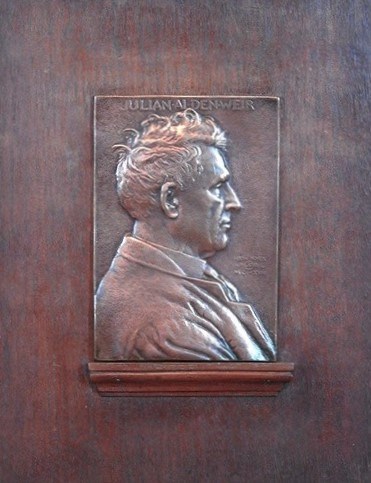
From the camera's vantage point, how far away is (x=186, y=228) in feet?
10.5

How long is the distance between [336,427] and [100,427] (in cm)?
61

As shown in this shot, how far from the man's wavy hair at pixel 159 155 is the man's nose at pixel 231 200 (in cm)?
10

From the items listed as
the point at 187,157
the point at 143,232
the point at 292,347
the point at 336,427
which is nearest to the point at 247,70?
the point at 187,157

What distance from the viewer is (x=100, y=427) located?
128 inches

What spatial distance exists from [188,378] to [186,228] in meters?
0.38

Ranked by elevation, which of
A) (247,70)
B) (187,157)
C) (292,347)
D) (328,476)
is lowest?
(328,476)

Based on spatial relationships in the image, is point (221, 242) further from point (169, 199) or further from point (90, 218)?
point (90, 218)

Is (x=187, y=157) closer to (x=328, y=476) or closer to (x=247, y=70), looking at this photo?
(x=247, y=70)

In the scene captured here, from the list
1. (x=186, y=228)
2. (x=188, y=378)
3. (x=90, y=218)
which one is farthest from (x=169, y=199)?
(x=188, y=378)

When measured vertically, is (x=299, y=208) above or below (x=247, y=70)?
below

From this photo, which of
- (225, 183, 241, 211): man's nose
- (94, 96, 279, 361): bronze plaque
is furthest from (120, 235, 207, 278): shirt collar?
(225, 183, 241, 211): man's nose

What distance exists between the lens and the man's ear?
3188 millimetres

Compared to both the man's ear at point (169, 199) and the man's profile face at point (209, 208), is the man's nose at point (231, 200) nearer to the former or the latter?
the man's profile face at point (209, 208)

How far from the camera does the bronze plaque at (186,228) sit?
10.5 feet
